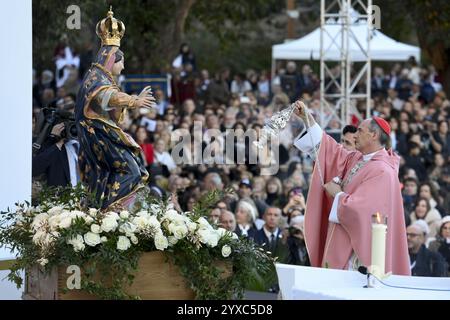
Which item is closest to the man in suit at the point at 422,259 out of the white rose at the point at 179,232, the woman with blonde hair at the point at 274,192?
the woman with blonde hair at the point at 274,192

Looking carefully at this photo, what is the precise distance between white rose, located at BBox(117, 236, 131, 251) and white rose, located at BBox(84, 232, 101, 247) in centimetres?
13

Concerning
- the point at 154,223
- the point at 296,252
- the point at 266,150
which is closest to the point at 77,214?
the point at 154,223

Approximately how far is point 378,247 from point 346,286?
298mm

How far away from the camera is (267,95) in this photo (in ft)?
92.6

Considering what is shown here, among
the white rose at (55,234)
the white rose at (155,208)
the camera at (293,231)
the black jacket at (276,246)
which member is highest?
the white rose at (155,208)

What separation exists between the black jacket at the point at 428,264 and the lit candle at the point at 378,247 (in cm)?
665

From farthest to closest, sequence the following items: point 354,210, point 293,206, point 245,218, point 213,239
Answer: point 293,206
point 245,218
point 354,210
point 213,239

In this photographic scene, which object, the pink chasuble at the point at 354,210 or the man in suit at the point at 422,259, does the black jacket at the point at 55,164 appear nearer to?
the pink chasuble at the point at 354,210

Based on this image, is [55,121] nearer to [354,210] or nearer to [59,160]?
[59,160]

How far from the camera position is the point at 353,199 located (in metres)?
8.38

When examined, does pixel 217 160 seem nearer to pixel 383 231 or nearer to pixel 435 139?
pixel 435 139

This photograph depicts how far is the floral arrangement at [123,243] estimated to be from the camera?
7301 mm
